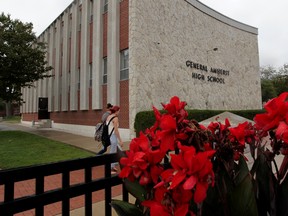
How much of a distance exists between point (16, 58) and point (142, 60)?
8.95 m

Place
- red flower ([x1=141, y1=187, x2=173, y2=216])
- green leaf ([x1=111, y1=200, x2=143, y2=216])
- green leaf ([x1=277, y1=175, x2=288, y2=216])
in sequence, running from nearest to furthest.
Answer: red flower ([x1=141, y1=187, x2=173, y2=216]) → green leaf ([x1=277, y1=175, x2=288, y2=216]) → green leaf ([x1=111, y1=200, x2=143, y2=216])

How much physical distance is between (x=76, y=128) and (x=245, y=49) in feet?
58.7

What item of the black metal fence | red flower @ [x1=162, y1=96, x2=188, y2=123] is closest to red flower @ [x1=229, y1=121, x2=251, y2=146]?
red flower @ [x1=162, y1=96, x2=188, y2=123]

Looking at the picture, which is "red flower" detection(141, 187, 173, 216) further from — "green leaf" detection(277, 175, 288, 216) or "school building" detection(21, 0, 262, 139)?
"school building" detection(21, 0, 262, 139)

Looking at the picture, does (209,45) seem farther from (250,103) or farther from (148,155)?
(148,155)

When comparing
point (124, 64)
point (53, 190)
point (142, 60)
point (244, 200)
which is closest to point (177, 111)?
point (244, 200)

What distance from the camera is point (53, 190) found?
189cm

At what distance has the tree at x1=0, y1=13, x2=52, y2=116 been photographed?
17.2m

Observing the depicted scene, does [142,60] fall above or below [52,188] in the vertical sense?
above

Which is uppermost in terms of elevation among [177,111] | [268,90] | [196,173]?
[268,90]

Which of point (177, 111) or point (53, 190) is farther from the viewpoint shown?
point (53, 190)

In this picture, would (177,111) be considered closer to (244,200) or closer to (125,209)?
(244,200)

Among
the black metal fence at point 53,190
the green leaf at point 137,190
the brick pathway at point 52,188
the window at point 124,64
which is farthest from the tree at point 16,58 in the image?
the green leaf at point 137,190

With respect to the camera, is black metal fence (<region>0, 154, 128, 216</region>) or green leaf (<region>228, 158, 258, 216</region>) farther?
black metal fence (<region>0, 154, 128, 216</region>)
